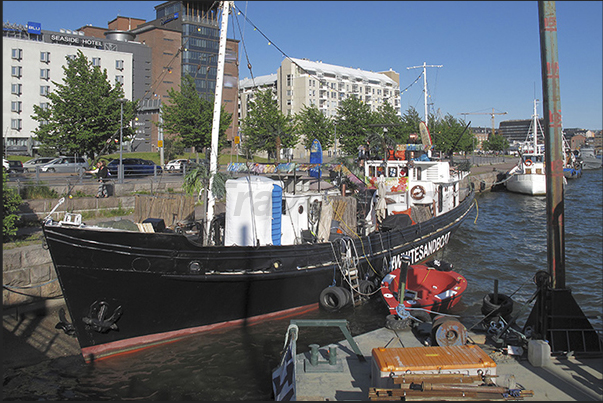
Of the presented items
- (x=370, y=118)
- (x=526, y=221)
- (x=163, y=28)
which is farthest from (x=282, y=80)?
(x=526, y=221)

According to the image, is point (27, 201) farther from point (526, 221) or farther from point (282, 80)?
point (282, 80)

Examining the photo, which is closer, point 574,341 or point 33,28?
point 574,341

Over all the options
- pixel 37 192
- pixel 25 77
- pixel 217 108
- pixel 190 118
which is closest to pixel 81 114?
pixel 190 118

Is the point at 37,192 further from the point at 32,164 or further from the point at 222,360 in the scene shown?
the point at 32,164

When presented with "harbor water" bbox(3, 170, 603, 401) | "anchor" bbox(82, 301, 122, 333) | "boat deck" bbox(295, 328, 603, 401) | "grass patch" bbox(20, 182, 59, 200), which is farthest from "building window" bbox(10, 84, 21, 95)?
"boat deck" bbox(295, 328, 603, 401)

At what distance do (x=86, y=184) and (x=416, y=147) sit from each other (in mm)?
15708

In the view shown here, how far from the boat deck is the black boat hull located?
3966 mm

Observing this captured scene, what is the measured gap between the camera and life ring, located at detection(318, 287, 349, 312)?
518 inches

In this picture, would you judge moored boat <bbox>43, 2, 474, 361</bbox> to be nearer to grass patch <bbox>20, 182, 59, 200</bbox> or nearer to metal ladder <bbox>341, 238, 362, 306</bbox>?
metal ladder <bbox>341, 238, 362, 306</bbox>

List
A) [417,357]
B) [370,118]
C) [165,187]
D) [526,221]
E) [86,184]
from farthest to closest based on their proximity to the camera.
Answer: [370,118] → [526,221] → [165,187] → [86,184] → [417,357]

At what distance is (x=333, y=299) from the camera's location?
13359mm

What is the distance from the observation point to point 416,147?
2252cm

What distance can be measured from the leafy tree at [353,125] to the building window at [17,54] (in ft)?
132

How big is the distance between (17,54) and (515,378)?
219 ft
